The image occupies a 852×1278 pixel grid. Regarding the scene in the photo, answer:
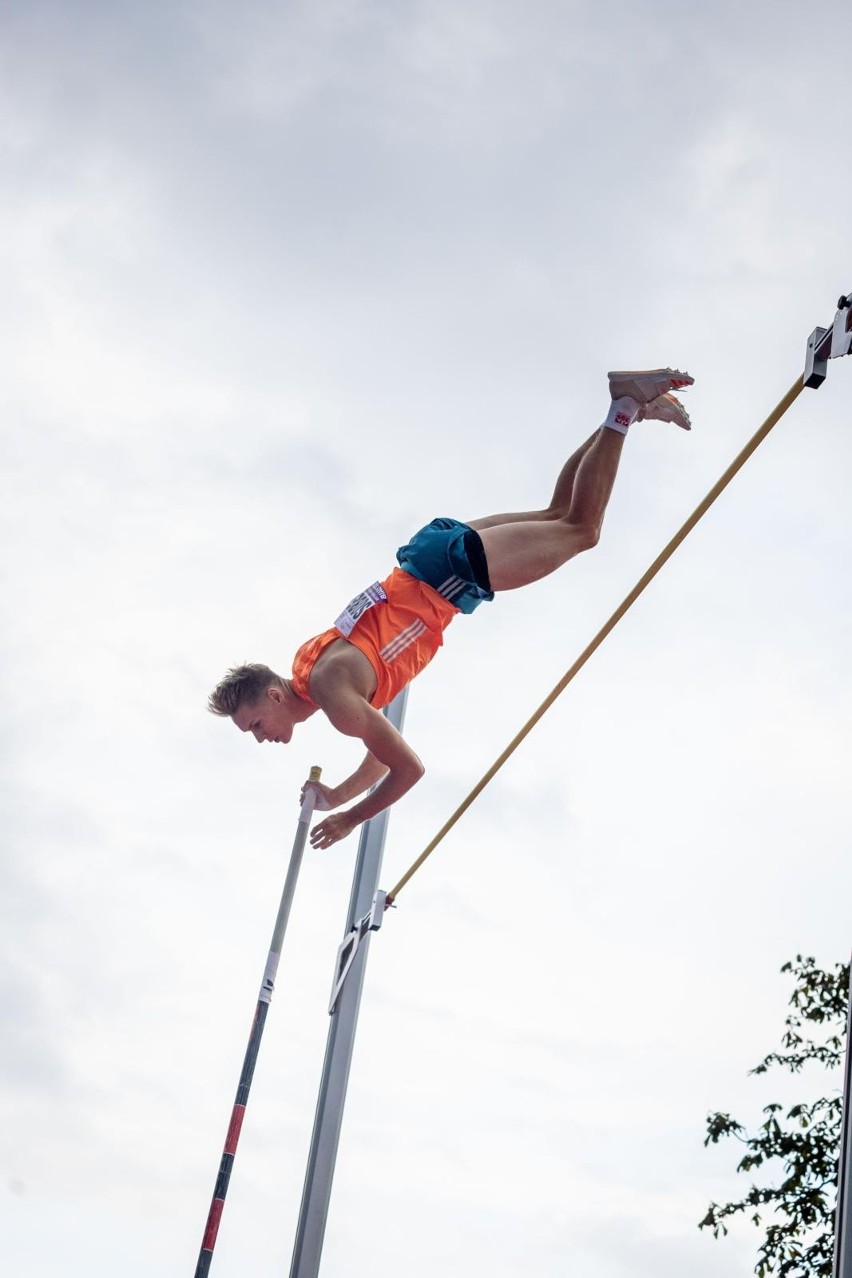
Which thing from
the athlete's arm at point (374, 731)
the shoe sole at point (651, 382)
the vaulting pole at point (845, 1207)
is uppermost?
the shoe sole at point (651, 382)

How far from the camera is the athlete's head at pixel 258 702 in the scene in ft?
13.9

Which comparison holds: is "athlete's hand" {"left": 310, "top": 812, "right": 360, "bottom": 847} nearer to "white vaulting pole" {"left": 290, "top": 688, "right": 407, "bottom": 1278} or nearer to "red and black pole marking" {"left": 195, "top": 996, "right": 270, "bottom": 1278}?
"white vaulting pole" {"left": 290, "top": 688, "right": 407, "bottom": 1278}

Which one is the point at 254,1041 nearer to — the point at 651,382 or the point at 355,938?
the point at 355,938

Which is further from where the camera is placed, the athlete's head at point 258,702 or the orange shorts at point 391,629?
the athlete's head at point 258,702

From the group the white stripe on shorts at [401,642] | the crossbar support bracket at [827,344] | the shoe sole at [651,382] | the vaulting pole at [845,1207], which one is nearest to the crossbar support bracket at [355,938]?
the white stripe on shorts at [401,642]

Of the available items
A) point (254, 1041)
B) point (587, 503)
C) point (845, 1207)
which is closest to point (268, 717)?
point (254, 1041)

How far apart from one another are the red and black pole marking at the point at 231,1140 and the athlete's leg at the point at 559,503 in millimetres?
1781

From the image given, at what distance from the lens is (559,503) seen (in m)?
4.30

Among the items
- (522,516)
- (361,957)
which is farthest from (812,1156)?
(522,516)

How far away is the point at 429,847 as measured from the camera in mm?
5020

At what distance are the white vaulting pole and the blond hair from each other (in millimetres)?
685

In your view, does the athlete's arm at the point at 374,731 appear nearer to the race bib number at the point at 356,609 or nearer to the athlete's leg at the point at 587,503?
the race bib number at the point at 356,609

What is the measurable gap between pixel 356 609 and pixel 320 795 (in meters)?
0.90

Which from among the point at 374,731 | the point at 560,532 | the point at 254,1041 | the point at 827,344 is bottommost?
the point at 254,1041
